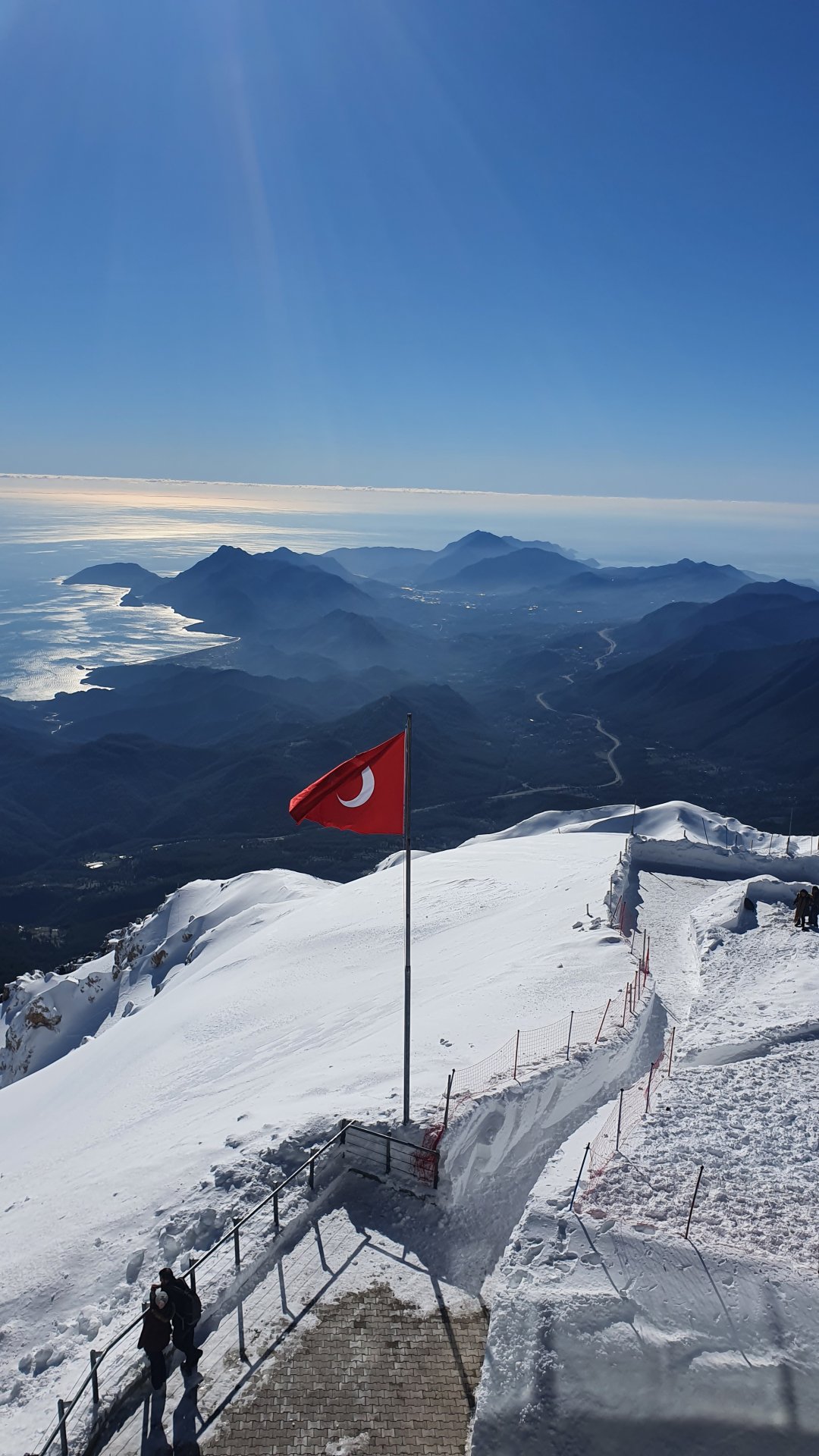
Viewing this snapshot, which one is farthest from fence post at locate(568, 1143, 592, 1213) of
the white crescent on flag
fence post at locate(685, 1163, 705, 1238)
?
the white crescent on flag

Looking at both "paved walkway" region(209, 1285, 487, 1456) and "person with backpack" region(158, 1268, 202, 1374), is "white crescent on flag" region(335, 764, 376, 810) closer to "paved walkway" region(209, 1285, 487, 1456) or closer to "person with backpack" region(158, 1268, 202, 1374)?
"person with backpack" region(158, 1268, 202, 1374)

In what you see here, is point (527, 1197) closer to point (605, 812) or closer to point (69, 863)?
point (605, 812)

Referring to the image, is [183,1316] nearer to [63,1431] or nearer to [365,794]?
[63,1431]

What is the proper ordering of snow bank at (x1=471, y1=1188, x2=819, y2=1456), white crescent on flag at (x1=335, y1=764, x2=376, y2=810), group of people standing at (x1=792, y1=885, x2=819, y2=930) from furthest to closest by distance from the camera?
group of people standing at (x1=792, y1=885, x2=819, y2=930) → white crescent on flag at (x1=335, y1=764, x2=376, y2=810) → snow bank at (x1=471, y1=1188, x2=819, y2=1456)

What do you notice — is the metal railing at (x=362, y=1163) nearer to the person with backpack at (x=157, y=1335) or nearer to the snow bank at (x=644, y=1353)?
the person with backpack at (x=157, y=1335)

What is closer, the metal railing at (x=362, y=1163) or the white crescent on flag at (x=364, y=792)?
the metal railing at (x=362, y=1163)

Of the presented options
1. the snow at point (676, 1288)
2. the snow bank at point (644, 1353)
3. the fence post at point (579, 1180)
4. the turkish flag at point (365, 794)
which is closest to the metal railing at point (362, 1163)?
the snow at point (676, 1288)
